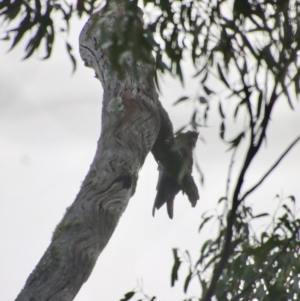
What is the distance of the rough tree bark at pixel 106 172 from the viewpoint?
10.2 ft

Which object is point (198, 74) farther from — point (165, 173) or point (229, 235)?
point (165, 173)

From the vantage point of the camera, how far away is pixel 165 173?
438cm

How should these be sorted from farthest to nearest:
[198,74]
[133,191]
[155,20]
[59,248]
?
[133,191] → [59,248] → [155,20] → [198,74]

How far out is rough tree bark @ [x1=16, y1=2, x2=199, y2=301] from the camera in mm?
3105

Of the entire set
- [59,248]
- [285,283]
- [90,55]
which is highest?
[90,55]

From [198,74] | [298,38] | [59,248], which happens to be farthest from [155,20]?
[59,248]

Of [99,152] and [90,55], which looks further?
[90,55]

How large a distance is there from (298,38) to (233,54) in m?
0.36

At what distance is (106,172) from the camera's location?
3521mm

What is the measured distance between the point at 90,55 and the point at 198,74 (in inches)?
70.5

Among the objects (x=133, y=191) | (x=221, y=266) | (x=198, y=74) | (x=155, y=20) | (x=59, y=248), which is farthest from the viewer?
(x=133, y=191)

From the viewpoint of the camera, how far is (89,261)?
3.21 metres

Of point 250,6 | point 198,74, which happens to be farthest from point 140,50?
point 250,6

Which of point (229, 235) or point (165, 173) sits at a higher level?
point (165, 173)
